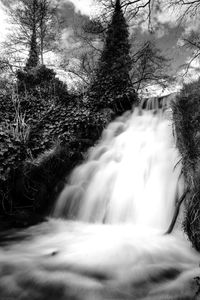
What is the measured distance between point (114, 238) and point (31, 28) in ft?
55.7

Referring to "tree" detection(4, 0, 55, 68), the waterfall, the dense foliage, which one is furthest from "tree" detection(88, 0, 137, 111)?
"tree" detection(4, 0, 55, 68)

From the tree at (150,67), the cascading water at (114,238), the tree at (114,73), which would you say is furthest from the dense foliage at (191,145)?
the tree at (150,67)

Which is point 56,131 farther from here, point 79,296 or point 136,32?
point 136,32

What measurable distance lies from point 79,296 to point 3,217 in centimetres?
332

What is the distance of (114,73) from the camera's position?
11.0m

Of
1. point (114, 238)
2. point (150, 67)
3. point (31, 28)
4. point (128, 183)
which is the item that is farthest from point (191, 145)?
point (31, 28)

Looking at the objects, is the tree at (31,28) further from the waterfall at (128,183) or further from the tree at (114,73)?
the waterfall at (128,183)

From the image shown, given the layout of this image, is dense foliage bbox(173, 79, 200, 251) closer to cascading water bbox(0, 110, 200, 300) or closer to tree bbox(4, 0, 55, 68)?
cascading water bbox(0, 110, 200, 300)

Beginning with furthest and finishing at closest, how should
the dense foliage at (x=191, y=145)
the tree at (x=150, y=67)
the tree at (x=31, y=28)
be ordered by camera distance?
the tree at (x=31, y=28) < the tree at (x=150, y=67) < the dense foliage at (x=191, y=145)

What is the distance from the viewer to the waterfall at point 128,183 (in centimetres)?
481

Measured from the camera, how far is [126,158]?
6.34 meters

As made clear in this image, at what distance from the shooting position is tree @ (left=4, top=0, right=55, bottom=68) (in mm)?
16391

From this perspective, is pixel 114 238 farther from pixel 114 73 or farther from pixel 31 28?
pixel 31 28

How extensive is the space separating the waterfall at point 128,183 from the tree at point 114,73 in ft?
6.88
